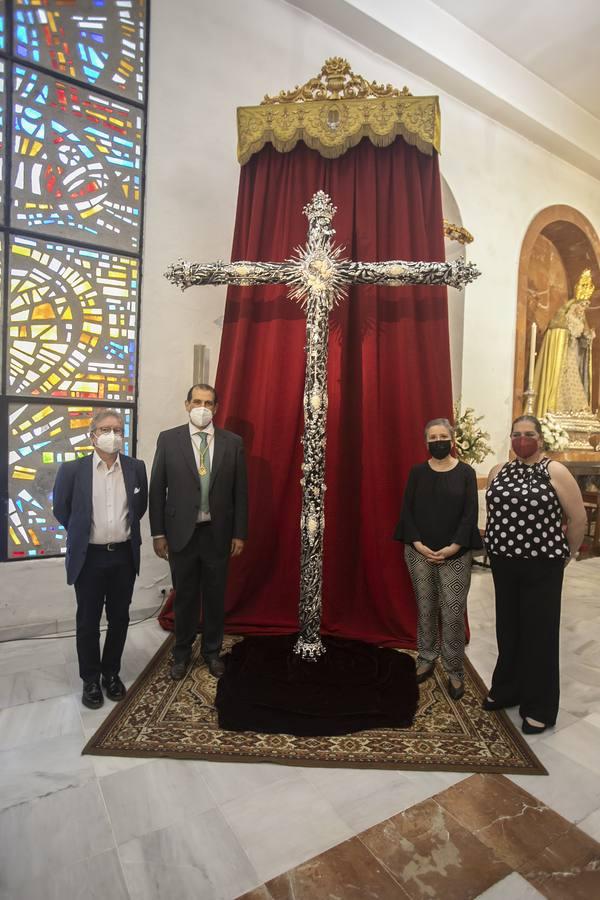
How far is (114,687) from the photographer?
2.34 m

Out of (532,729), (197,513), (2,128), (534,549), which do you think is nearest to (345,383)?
(197,513)

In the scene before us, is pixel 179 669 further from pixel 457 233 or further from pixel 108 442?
pixel 457 233

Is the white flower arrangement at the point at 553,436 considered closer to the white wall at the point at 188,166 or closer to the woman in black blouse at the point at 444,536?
the woman in black blouse at the point at 444,536

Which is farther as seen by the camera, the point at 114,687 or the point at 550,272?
the point at 550,272

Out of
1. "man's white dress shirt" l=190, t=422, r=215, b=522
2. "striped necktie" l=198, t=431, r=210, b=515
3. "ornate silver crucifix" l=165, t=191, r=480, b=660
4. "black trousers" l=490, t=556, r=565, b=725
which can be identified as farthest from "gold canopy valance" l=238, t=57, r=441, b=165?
"black trousers" l=490, t=556, r=565, b=725

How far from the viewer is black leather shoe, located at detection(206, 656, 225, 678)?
8.39 ft

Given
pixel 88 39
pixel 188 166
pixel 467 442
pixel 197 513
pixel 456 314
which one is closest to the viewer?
pixel 197 513

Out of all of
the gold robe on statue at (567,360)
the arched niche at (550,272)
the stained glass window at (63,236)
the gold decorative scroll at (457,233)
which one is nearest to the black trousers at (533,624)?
the stained glass window at (63,236)

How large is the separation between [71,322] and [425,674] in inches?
121

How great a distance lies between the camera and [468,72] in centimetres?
458

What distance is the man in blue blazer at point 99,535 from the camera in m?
2.23

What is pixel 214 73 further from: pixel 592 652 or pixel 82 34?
pixel 592 652

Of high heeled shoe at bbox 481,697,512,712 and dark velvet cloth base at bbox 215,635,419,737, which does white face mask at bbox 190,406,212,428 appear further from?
high heeled shoe at bbox 481,697,512,712

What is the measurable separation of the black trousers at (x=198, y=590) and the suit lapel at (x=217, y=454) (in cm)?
26
